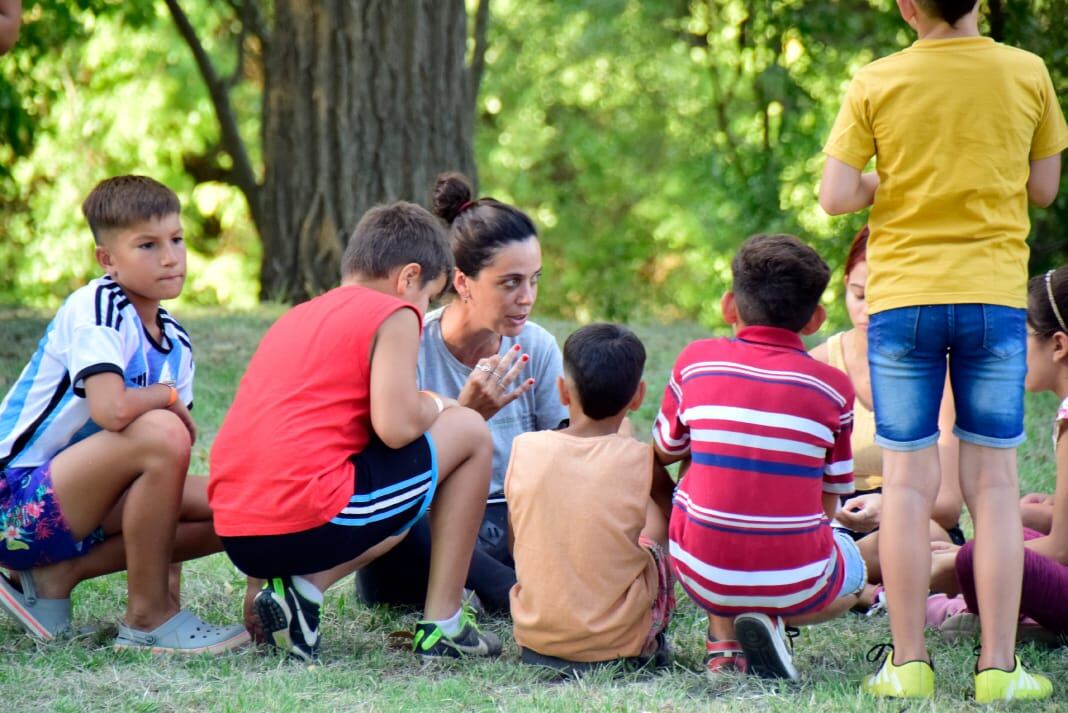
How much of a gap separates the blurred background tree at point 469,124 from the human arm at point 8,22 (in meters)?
4.19

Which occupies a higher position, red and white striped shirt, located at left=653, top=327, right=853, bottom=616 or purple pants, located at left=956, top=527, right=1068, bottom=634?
red and white striped shirt, located at left=653, top=327, right=853, bottom=616

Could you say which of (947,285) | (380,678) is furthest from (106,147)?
(947,285)

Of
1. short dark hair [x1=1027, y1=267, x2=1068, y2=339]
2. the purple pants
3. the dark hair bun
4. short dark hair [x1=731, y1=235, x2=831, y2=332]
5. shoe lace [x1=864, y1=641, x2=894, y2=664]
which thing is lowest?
shoe lace [x1=864, y1=641, x2=894, y2=664]

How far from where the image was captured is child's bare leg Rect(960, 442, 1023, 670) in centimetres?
288

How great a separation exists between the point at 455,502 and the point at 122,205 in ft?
3.86

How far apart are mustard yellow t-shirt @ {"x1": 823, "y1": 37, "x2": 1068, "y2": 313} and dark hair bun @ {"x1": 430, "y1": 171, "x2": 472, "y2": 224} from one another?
1.44 metres

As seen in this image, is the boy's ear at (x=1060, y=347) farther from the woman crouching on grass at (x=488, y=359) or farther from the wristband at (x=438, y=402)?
the wristband at (x=438, y=402)

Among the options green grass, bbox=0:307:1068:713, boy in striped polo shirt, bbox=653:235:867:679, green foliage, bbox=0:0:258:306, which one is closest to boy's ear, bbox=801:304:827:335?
boy in striped polo shirt, bbox=653:235:867:679

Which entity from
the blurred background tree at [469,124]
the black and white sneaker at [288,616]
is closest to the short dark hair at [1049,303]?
the black and white sneaker at [288,616]

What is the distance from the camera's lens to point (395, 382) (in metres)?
3.12

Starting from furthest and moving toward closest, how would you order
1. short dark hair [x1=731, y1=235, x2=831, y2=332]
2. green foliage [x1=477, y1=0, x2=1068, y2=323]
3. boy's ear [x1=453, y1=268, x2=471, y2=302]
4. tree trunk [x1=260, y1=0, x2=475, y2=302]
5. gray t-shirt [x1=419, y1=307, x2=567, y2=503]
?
1. green foliage [x1=477, y1=0, x2=1068, y2=323]
2. tree trunk [x1=260, y1=0, x2=475, y2=302]
3. gray t-shirt [x1=419, y1=307, x2=567, y2=503]
4. boy's ear [x1=453, y1=268, x2=471, y2=302]
5. short dark hair [x1=731, y1=235, x2=831, y2=332]

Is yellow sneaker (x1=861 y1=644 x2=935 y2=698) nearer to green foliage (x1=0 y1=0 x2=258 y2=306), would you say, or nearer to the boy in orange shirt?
the boy in orange shirt

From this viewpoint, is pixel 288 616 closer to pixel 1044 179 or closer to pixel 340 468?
pixel 340 468

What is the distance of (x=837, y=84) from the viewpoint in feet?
38.2
